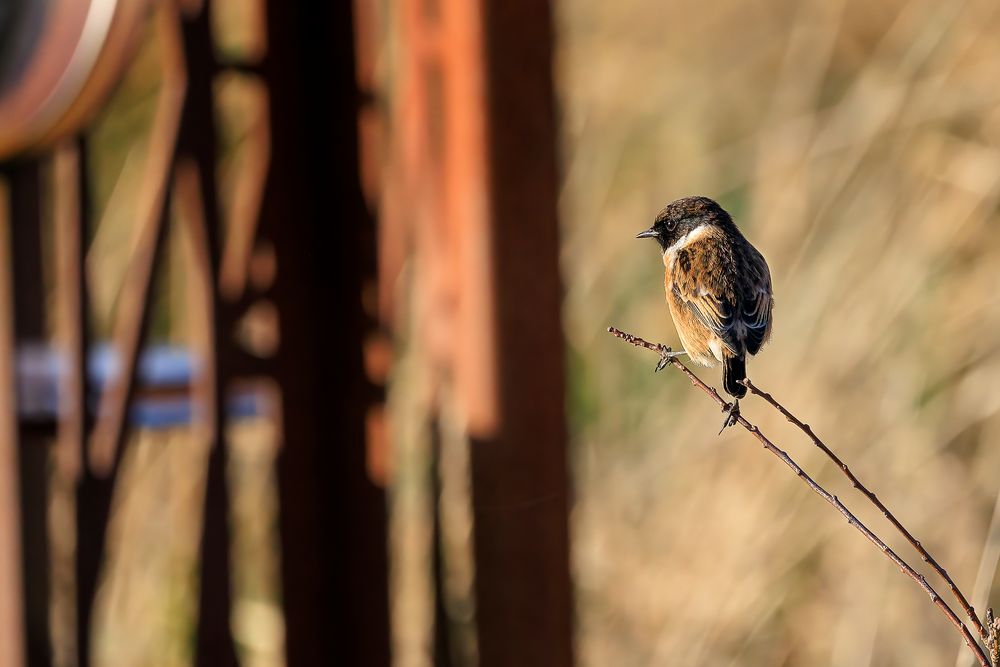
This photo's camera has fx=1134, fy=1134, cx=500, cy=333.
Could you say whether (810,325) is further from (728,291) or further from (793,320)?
(728,291)

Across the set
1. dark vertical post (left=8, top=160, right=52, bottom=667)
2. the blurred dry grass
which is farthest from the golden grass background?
dark vertical post (left=8, top=160, right=52, bottom=667)

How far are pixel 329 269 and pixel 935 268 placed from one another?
704 millimetres

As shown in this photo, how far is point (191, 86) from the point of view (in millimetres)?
1046

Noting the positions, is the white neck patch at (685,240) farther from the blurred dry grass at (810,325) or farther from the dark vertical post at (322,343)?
the dark vertical post at (322,343)

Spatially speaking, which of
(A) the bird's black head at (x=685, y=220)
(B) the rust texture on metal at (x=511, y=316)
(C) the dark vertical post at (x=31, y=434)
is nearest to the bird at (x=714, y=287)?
(A) the bird's black head at (x=685, y=220)

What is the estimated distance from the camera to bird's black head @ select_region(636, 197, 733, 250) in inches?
13.3

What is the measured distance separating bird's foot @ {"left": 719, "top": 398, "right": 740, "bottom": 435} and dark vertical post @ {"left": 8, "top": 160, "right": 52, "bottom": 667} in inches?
30.8

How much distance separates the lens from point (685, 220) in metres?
0.34

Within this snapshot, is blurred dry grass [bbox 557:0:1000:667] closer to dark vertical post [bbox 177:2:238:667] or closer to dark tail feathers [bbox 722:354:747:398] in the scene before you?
dark tail feathers [bbox 722:354:747:398]

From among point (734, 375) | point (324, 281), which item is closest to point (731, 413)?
point (734, 375)

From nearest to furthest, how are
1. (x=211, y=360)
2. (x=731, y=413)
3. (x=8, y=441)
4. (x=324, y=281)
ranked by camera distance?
(x=731, y=413), (x=8, y=441), (x=211, y=360), (x=324, y=281)

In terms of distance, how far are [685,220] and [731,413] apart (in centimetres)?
6

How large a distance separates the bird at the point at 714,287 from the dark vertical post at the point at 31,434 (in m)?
0.75

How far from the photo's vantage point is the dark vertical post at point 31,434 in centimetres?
98
